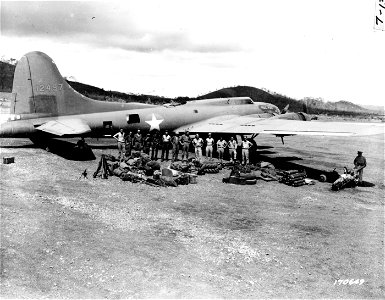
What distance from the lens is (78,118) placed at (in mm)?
19484

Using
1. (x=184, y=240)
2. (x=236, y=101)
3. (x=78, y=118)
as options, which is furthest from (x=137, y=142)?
(x=184, y=240)

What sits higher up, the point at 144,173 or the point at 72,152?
the point at 72,152

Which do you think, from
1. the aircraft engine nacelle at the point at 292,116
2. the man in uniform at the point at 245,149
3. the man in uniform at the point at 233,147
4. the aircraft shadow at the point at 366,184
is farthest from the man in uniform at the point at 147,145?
the aircraft shadow at the point at 366,184

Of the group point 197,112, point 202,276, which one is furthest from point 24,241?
point 197,112

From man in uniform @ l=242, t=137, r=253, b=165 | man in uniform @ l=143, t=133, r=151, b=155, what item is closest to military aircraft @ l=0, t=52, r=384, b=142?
man in uniform @ l=242, t=137, r=253, b=165

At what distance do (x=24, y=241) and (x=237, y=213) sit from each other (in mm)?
5790

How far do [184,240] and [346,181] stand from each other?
28.7ft

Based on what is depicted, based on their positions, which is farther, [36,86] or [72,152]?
[36,86]

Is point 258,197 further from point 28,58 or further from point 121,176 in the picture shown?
point 28,58

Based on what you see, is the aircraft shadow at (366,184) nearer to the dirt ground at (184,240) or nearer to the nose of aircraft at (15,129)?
the dirt ground at (184,240)

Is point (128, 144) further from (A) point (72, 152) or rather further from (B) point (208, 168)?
(B) point (208, 168)

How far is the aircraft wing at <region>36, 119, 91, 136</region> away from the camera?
17.4 meters

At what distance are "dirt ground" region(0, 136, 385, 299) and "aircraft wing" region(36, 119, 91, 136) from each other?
3.65m

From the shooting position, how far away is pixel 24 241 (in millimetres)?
7766
